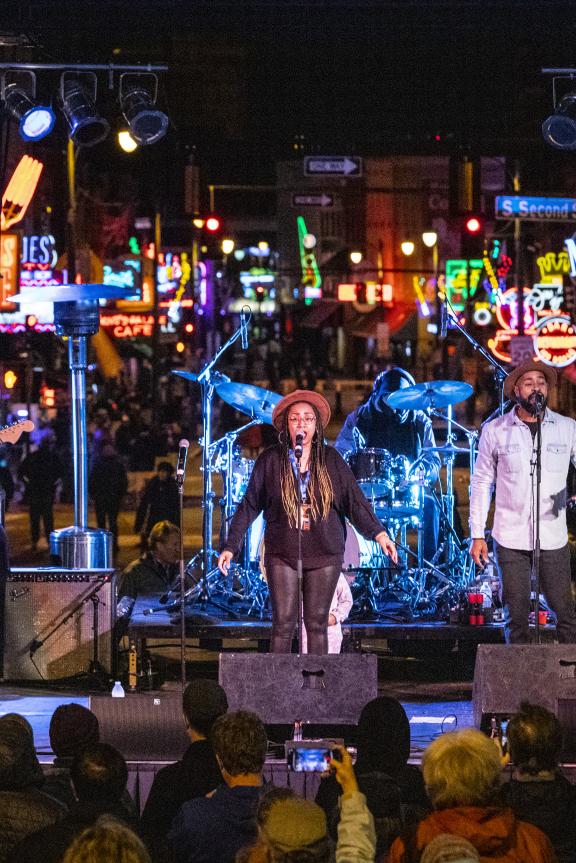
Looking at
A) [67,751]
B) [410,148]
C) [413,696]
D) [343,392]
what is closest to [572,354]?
[410,148]

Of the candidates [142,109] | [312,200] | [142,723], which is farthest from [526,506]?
[312,200]

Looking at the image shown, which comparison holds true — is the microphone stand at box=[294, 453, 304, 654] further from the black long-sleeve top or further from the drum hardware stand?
the drum hardware stand

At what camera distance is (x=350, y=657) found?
7.62 meters

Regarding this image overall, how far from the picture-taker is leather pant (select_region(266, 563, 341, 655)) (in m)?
8.72

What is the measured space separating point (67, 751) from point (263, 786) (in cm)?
111

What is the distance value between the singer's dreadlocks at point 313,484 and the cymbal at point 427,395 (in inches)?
139

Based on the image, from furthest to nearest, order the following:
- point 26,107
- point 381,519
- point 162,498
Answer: point 162,498, point 26,107, point 381,519

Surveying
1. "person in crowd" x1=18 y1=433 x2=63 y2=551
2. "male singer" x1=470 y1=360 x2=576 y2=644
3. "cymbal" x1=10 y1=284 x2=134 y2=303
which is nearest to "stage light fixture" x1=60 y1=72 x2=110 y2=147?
"cymbal" x1=10 y1=284 x2=134 y2=303

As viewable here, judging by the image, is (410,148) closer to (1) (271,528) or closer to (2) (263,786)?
(1) (271,528)

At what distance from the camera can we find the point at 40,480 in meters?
19.3

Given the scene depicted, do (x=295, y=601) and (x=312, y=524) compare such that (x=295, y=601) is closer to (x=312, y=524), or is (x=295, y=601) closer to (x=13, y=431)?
(x=312, y=524)

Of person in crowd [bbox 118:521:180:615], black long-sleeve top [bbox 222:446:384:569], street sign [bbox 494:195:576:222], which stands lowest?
person in crowd [bbox 118:521:180:615]

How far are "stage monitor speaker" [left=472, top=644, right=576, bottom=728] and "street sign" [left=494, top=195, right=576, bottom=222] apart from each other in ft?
51.5

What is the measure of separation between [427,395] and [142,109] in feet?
11.4
